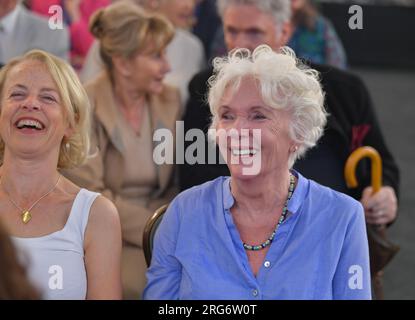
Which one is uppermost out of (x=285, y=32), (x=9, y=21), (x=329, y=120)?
(x=9, y=21)

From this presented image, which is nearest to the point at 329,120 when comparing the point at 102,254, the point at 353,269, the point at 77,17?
the point at 353,269

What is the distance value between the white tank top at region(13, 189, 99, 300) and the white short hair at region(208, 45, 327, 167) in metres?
0.41

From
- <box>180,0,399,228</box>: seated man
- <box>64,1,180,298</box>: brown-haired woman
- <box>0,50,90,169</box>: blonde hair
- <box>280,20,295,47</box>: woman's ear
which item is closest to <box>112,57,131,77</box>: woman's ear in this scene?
<box>64,1,180,298</box>: brown-haired woman

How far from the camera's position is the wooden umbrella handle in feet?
8.12

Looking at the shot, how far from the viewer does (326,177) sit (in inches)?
99.7

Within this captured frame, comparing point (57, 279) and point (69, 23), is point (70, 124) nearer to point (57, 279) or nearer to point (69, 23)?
point (57, 279)

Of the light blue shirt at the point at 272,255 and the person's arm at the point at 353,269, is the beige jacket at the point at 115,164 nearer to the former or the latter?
the light blue shirt at the point at 272,255

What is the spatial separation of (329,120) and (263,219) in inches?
28.5

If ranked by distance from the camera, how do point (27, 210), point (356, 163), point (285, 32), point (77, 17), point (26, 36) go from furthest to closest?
point (77, 17) → point (26, 36) → point (285, 32) → point (356, 163) → point (27, 210)

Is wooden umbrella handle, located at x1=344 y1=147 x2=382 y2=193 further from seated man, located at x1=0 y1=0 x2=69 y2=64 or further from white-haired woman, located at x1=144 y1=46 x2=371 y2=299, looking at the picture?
seated man, located at x1=0 y1=0 x2=69 y2=64

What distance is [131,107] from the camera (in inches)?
112

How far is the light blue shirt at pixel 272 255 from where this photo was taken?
186cm

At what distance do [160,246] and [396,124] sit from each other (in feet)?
14.1

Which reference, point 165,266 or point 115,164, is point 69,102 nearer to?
point 165,266
